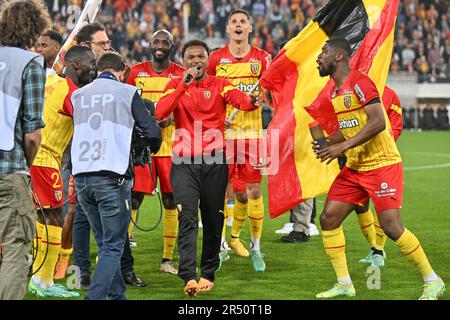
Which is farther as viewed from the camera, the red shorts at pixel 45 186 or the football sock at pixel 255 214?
the football sock at pixel 255 214

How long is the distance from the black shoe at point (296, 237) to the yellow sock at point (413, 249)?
3.66 m

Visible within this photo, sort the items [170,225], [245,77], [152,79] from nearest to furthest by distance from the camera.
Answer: [170,225], [152,79], [245,77]

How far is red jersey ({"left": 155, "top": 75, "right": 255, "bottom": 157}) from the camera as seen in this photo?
28.9 ft

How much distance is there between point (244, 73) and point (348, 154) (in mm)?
2742

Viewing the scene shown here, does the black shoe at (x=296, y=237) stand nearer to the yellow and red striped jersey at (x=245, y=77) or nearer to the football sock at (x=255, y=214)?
the football sock at (x=255, y=214)

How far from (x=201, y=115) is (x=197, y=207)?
0.88 m

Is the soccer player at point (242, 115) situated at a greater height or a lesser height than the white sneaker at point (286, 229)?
greater

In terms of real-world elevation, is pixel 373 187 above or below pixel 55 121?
below

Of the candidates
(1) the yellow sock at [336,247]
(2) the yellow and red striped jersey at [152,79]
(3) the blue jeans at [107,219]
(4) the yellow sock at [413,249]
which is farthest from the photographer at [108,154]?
(2) the yellow and red striped jersey at [152,79]

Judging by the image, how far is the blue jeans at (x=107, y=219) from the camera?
7438 mm

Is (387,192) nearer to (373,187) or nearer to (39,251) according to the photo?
(373,187)

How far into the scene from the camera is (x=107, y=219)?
24.7 feet

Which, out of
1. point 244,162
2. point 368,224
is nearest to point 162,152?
point 244,162

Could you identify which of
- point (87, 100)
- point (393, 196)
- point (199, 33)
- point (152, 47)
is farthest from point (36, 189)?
point (199, 33)
